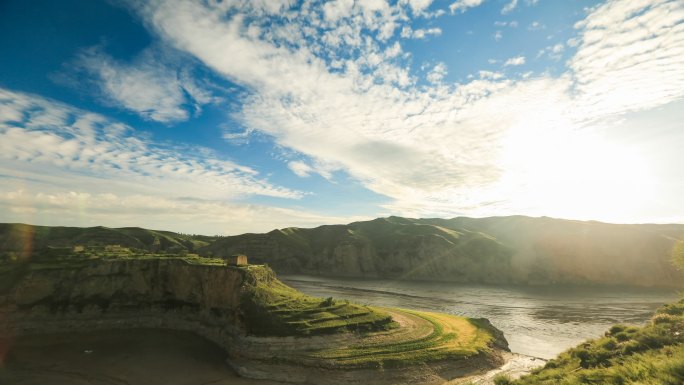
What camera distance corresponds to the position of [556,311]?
82.6 metres

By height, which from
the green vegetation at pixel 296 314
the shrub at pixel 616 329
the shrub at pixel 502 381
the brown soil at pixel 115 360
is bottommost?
the brown soil at pixel 115 360

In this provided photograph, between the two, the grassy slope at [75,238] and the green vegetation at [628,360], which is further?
the grassy slope at [75,238]

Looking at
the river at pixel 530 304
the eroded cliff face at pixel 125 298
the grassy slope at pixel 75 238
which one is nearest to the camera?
the eroded cliff face at pixel 125 298

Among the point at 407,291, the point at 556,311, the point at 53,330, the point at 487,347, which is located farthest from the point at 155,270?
the point at 556,311

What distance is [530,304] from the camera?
3652 inches

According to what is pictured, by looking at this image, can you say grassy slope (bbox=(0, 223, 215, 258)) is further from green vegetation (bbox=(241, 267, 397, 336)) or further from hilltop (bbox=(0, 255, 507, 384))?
green vegetation (bbox=(241, 267, 397, 336))

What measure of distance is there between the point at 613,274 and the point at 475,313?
93.5 m

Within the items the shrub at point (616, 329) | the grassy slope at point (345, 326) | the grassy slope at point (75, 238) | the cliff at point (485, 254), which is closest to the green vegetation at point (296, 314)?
the grassy slope at point (345, 326)

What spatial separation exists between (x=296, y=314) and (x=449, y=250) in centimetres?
11938

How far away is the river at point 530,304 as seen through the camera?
6139 centimetres

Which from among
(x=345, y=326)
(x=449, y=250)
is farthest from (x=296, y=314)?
(x=449, y=250)

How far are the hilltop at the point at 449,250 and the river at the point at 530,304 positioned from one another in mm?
14489

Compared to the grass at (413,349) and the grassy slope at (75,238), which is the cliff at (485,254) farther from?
the grass at (413,349)

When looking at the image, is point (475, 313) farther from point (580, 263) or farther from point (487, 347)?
point (580, 263)
